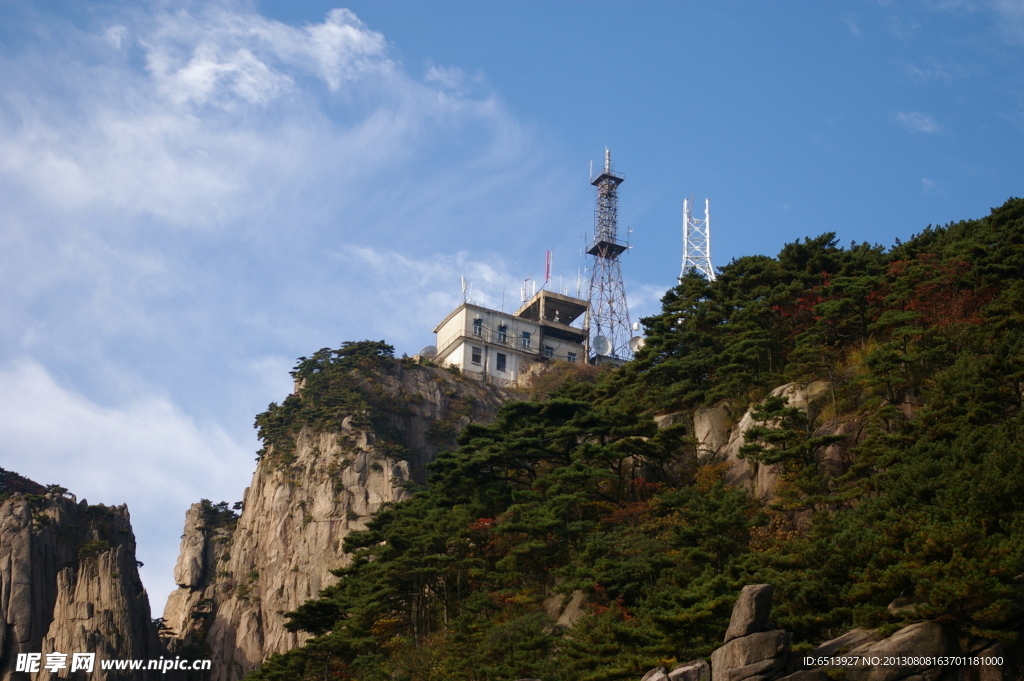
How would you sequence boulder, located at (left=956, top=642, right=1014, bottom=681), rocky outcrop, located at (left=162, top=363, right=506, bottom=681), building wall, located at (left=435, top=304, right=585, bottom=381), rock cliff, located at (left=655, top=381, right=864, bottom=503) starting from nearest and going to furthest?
1. boulder, located at (left=956, top=642, right=1014, bottom=681)
2. rock cliff, located at (left=655, top=381, right=864, bottom=503)
3. rocky outcrop, located at (left=162, top=363, right=506, bottom=681)
4. building wall, located at (left=435, top=304, right=585, bottom=381)

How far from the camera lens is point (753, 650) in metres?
23.6

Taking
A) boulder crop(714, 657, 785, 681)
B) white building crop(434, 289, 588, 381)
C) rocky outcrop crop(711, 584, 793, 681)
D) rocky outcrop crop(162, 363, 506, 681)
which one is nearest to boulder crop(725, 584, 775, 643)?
rocky outcrop crop(711, 584, 793, 681)

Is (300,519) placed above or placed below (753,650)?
above

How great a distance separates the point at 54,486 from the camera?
58812mm

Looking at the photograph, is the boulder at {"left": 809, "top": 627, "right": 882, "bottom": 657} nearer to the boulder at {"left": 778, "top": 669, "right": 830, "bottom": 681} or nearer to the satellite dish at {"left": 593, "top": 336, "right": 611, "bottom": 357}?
the boulder at {"left": 778, "top": 669, "right": 830, "bottom": 681}

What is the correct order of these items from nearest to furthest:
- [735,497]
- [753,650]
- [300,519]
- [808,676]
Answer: [808,676] → [753,650] → [735,497] → [300,519]

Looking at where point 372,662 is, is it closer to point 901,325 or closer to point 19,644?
point 901,325

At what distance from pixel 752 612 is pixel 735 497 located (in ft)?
26.1

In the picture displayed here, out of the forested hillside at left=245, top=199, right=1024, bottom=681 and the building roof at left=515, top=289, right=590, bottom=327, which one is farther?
the building roof at left=515, top=289, right=590, bottom=327

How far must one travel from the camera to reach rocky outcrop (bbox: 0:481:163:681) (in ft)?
169

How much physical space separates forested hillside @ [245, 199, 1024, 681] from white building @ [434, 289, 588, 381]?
2429 centimetres

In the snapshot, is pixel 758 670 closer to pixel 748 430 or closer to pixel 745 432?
pixel 748 430

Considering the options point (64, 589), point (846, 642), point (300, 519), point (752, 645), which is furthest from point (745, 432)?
point (64, 589)

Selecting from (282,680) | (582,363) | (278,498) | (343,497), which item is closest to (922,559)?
(282,680)
